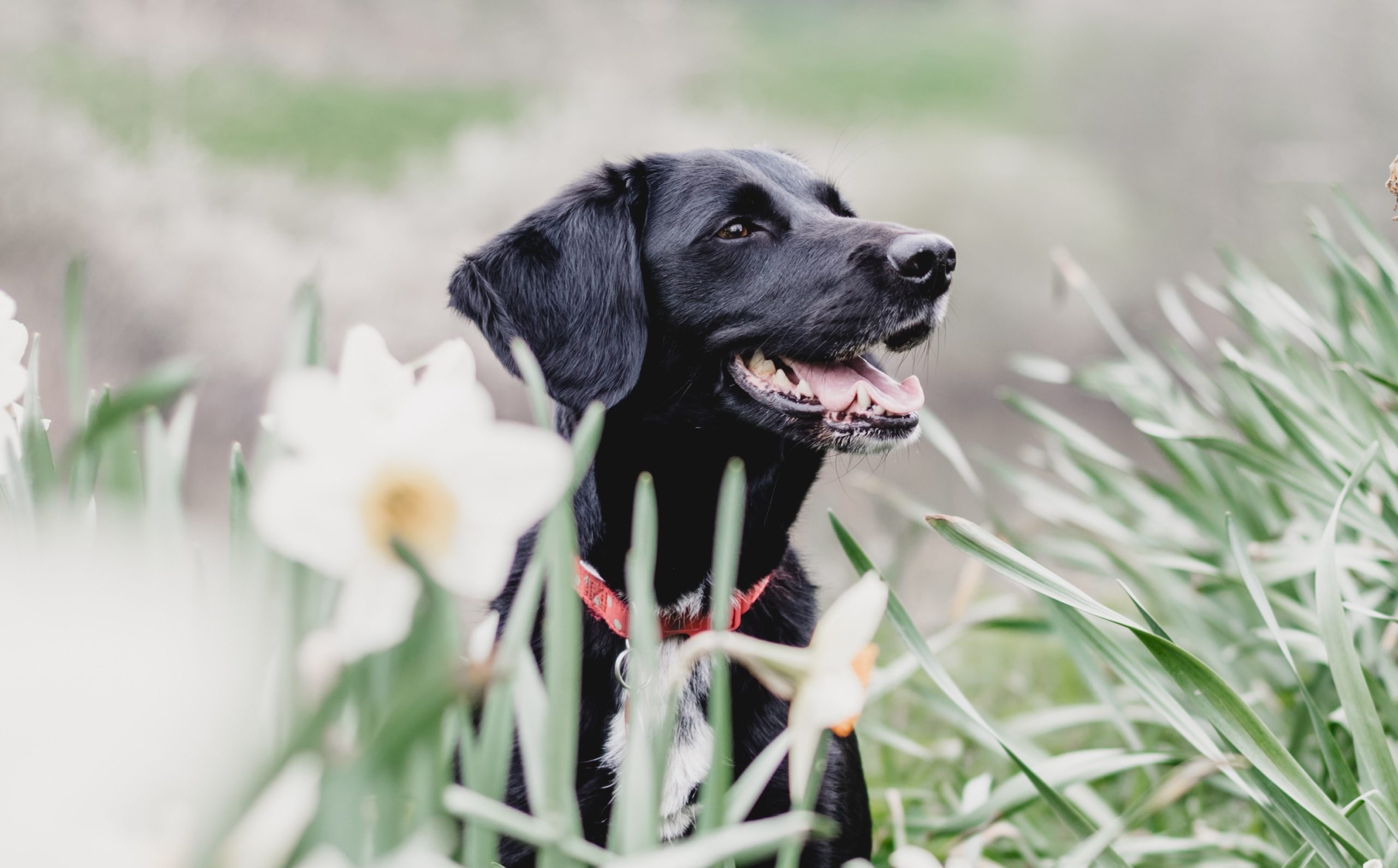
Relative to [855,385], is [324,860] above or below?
above

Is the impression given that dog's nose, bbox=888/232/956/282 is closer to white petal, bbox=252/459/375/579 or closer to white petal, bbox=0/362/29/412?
white petal, bbox=0/362/29/412

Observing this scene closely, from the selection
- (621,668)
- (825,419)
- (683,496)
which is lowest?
(621,668)

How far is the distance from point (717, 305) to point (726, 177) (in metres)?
0.28

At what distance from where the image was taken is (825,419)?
1.81m

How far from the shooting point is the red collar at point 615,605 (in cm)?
161

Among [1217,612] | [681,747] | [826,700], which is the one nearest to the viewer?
[826,700]

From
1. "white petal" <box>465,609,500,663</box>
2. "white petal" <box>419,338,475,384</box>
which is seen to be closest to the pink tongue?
"white petal" <box>465,609,500,663</box>

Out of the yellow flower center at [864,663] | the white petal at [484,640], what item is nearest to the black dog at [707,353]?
the white petal at [484,640]

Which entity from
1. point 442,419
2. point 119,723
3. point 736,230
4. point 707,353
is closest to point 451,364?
point 442,419

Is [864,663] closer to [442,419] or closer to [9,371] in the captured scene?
[442,419]

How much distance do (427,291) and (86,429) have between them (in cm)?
348

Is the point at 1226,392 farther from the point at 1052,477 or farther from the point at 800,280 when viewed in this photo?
the point at 1052,477

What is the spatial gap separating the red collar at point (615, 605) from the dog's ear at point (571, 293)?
0.29 metres

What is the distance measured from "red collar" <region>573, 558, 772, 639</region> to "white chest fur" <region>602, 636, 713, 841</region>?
0.05 m
